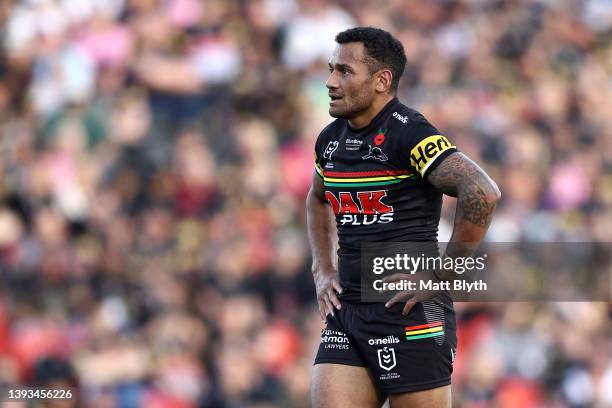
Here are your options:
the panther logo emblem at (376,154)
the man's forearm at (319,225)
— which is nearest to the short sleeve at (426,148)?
the panther logo emblem at (376,154)

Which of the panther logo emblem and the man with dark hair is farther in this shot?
the panther logo emblem

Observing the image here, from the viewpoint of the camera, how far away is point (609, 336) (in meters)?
11.5

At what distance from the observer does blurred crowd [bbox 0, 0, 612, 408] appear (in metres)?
10.5

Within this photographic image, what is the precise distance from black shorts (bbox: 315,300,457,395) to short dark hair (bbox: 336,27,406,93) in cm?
115

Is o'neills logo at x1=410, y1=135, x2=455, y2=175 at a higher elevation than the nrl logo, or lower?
higher

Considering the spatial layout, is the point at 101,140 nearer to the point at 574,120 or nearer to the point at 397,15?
the point at 397,15

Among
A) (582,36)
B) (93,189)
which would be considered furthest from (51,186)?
(582,36)

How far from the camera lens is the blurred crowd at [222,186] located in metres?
10.5

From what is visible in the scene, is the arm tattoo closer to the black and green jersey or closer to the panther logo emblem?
the black and green jersey

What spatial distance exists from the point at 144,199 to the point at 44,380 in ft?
7.78

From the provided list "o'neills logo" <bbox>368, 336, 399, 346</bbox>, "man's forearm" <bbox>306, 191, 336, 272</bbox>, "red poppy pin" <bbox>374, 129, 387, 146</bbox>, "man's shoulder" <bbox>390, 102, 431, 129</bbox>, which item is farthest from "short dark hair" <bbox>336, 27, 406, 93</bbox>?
"o'neills logo" <bbox>368, 336, 399, 346</bbox>

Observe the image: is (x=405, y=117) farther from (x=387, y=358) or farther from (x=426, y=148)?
(x=387, y=358)

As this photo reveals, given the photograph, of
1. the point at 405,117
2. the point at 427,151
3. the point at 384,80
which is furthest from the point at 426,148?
the point at 384,80

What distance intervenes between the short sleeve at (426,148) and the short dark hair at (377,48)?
0.41 metres
